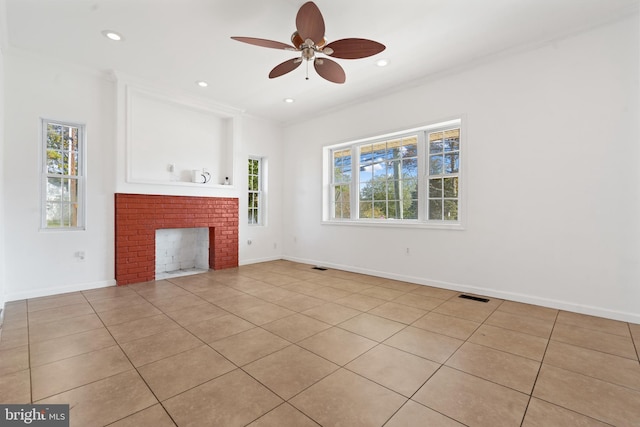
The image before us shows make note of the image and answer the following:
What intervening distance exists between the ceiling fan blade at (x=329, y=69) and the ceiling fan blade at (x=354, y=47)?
16 centimetres

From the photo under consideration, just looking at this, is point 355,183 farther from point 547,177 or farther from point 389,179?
point 547,177

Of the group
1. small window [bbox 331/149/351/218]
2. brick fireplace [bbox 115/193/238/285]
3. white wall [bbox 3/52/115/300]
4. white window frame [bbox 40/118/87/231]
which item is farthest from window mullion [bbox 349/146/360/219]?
white window frame [bbox 40/118/87/231]

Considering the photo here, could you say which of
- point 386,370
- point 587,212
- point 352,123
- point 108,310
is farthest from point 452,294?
point 108,310

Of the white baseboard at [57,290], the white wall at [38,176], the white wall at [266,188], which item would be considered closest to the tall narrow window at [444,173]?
the white wall at [266,188]

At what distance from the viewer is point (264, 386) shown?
1.87 metres

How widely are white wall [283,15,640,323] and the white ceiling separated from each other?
33cm

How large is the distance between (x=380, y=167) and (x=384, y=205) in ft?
2.26

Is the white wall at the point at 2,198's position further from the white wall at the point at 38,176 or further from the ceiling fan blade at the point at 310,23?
the ceiling fan blade at the point at 310,23

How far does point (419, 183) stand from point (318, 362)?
327cm

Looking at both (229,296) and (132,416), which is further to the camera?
(229,296)

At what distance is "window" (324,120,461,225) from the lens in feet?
14.1

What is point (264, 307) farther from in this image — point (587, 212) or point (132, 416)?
point (587, 212)

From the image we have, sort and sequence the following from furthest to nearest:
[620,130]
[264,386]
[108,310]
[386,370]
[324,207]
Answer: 1. [324,207]
2. [108,310]
3. [620,130]
4. [386,370]
5. [264,386]

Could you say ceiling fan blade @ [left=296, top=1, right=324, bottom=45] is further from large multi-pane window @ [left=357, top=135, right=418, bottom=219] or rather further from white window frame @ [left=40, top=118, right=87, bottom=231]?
white window frame @ [left=40, top=118, right=87, bottom=231]
